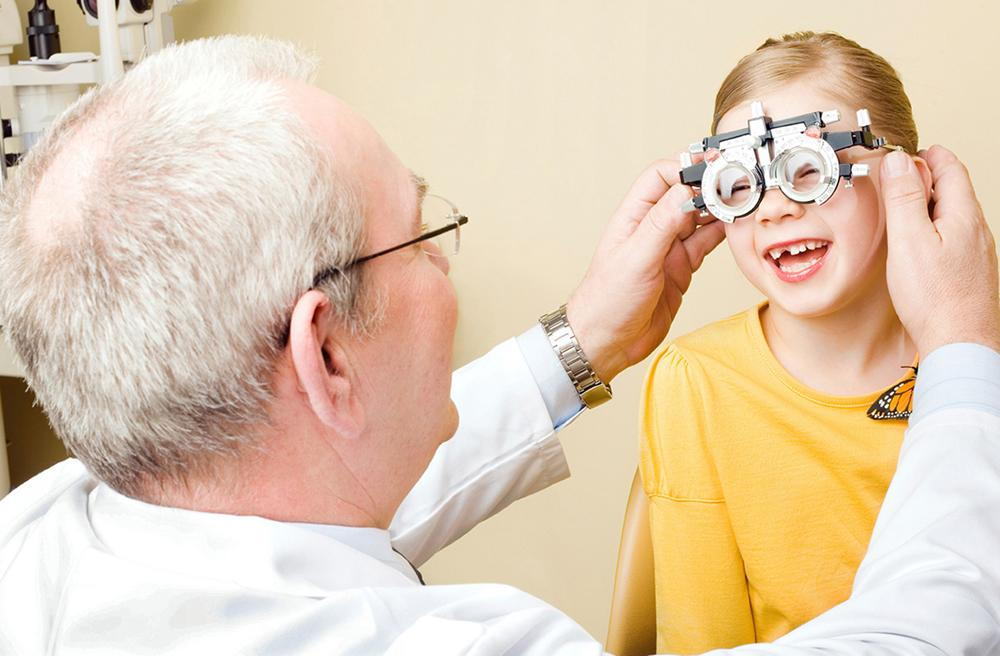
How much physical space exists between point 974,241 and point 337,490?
579 mm

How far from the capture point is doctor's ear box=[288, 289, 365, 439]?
0.80 m

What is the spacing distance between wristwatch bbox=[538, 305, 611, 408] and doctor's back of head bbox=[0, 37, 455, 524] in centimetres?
36

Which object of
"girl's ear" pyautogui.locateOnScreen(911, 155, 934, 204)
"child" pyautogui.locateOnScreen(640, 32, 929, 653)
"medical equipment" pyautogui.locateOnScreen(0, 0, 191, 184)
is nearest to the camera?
"girl's ear" pyautogui.locateOnScreen(911, 155, 934, 204)

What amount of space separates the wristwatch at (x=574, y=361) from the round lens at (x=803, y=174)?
0.27 metres

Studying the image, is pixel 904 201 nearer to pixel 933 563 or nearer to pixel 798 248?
pixel 798 248

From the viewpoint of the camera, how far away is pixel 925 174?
3.76ft

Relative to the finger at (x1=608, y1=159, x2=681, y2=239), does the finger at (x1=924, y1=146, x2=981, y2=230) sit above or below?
above

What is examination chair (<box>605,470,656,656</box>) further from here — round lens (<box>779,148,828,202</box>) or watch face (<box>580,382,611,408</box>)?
round lens (<box>779,148,828,202</box>)

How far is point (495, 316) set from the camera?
207cm

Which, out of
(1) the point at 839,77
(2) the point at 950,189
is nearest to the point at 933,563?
(2) the point at 950,189

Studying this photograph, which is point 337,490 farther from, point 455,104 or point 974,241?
point 455,104

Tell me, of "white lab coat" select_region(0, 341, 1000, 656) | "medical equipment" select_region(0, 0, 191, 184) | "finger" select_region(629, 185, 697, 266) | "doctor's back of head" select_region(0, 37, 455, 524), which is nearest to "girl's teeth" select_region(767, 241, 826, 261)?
"finger" select_region(629, 185, 697, 266)

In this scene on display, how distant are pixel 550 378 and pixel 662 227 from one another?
7.8 inches

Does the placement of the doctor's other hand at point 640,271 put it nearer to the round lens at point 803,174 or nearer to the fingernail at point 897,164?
the round lens at point 803,174
